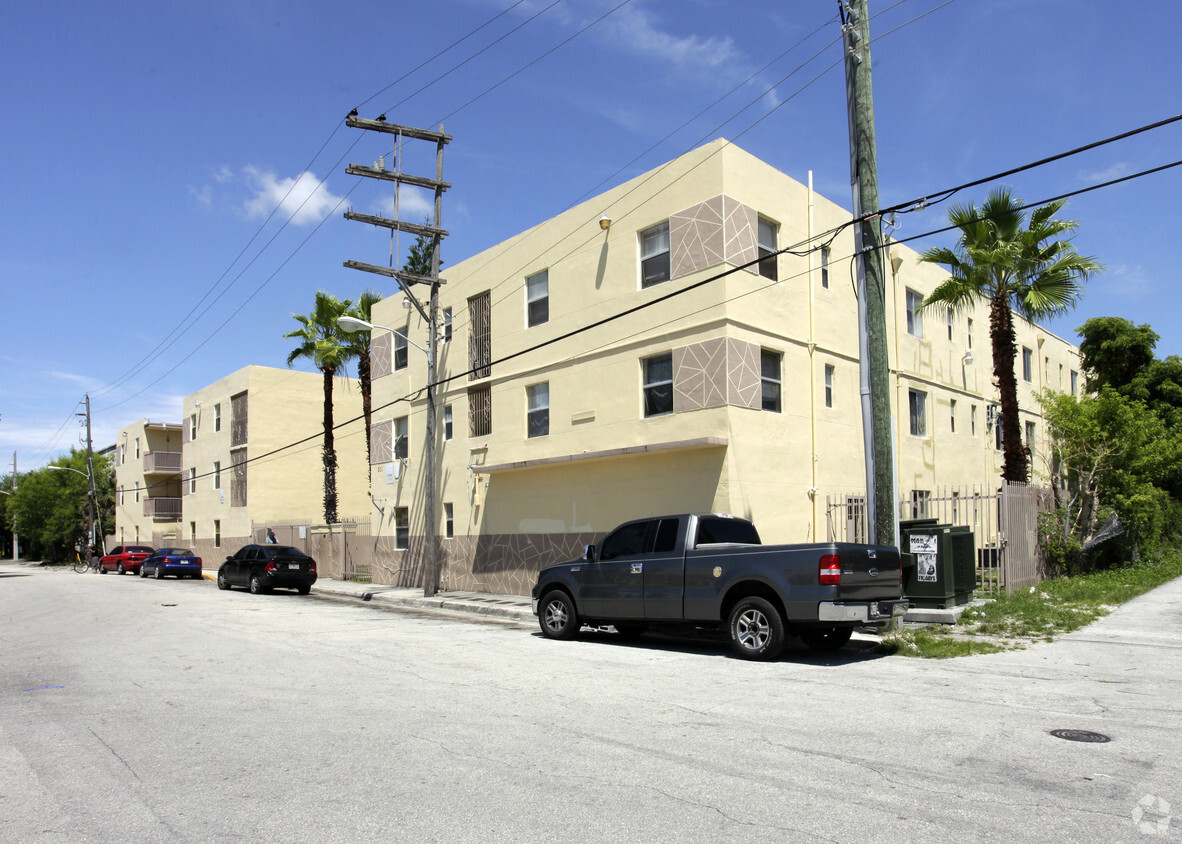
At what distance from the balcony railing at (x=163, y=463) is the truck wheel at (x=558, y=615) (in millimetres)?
43805

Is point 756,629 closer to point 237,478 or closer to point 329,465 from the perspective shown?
point 329,465

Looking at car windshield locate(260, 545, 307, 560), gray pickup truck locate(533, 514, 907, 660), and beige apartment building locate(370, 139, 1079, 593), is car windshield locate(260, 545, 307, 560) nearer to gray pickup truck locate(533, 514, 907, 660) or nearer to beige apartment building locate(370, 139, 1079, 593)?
beige apartment building locate(370, 139, 1079, 593)

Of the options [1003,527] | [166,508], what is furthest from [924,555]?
[166,508]

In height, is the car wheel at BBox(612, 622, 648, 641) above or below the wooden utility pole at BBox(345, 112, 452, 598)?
below

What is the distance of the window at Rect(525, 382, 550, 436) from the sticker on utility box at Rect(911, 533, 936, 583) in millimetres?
8755

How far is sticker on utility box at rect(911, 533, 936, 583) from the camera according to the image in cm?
1330

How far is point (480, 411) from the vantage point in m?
22.1

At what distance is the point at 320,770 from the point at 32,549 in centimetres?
8977

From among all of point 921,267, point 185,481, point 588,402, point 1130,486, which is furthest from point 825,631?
point 185,481

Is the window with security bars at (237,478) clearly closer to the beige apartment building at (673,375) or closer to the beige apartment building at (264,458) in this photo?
the beige apartment building at (264,458)

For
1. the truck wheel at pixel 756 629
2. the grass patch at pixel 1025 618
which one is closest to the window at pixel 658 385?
the grass patch at pixel 1025 618

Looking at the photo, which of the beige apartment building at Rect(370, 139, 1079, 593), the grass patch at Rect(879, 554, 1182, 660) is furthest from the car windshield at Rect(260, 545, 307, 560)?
the grass patch at Rect(879, 554, 1182, 660)

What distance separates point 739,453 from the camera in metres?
15.6

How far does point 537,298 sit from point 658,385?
15.9 ft
